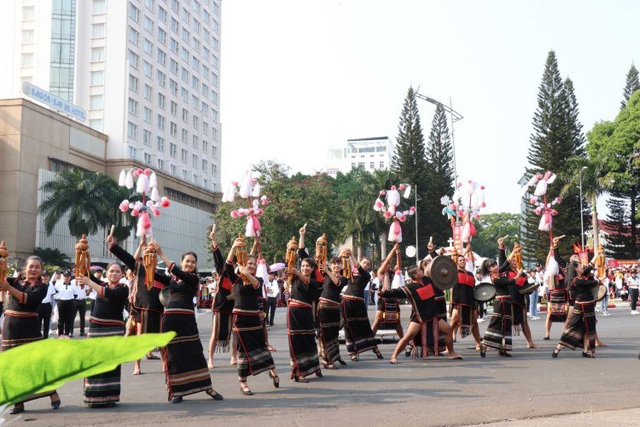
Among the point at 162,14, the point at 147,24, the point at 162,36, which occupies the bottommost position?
the point at 147,24

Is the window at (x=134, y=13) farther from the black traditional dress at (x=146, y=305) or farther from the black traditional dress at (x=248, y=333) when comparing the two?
the black traditional dress at (x=248, y=333)

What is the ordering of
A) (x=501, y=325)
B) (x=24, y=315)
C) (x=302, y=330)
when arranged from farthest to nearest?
(x=501, y=325)
(x=302, y=330)
(x=24, y=315)

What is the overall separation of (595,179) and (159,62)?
135ft

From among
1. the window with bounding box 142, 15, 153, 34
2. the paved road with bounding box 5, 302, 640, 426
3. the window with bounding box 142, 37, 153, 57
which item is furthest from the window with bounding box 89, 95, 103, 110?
the paved road with bounding box 5, 302, 640, 426

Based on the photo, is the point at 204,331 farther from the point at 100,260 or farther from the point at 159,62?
the point at 159,62

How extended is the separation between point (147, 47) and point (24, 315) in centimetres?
5846

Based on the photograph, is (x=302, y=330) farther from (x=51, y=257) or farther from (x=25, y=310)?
(x=51, y=257)

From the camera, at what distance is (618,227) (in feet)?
173

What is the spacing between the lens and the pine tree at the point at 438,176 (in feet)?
199

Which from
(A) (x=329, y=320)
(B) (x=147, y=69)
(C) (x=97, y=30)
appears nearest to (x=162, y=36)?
(B) (x=147, y=69)

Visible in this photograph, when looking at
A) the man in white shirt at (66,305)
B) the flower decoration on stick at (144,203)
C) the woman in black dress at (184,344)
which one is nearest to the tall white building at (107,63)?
the man in white shirt at (66,305)

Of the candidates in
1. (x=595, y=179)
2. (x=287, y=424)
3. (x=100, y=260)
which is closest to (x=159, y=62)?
(x=100, y=260)

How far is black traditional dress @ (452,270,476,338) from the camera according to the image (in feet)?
41.9

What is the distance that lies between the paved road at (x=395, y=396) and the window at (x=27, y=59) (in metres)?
52.6
